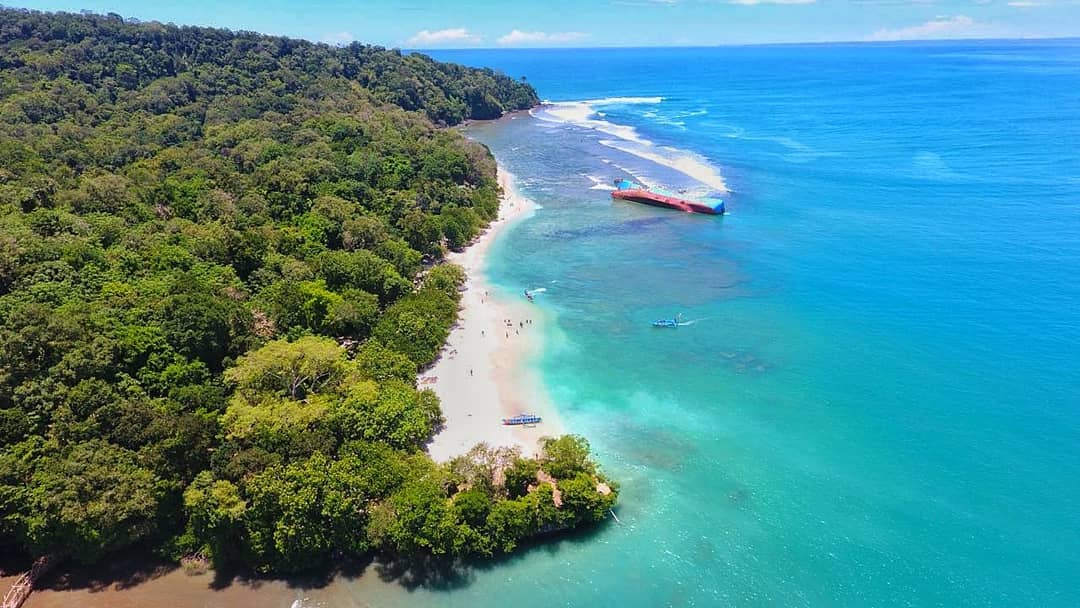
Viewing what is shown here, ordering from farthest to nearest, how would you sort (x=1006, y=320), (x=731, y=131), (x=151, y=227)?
(x=731, y=131), (x=151, y=227), (x=1006, y=320)

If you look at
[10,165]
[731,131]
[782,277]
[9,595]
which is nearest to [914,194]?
[782,277]

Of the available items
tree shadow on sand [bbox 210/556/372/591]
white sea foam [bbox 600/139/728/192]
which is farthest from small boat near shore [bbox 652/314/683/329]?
white sea foam [bbox 600/139/728/192]

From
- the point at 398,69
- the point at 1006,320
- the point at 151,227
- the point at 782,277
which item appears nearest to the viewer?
the point at 1006,320

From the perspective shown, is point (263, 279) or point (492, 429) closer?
point (492, 429)

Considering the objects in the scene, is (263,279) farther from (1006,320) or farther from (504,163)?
(504,163)

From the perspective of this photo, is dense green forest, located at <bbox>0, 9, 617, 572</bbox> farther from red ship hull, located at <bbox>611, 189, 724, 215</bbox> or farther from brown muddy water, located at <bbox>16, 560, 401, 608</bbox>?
red ship hull, located at <bbox>611, 189, 724, 215</bbox>

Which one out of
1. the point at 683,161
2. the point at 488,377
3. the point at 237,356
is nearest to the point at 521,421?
the point at 488,377

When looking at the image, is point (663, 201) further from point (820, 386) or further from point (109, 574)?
point (109, 574)
